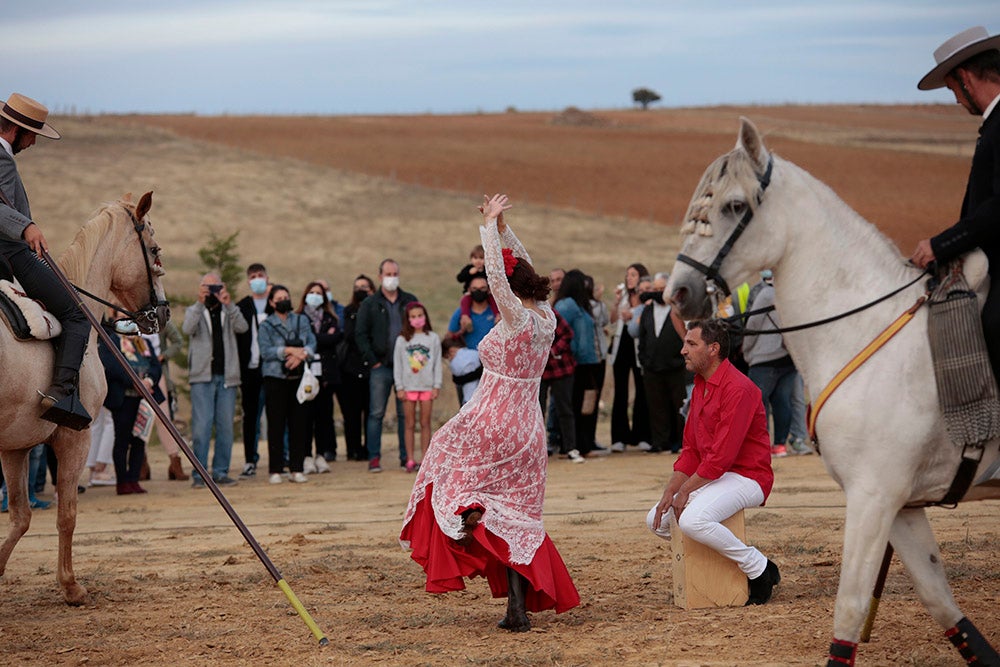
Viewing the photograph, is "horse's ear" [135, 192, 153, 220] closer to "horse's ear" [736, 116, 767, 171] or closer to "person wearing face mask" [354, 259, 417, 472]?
"horse's ear" [736, 116, 767, 171]

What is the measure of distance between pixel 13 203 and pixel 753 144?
16.7ft

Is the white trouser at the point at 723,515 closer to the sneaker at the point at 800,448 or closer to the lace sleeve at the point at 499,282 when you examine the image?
the lace sleeve at the point at 499,282

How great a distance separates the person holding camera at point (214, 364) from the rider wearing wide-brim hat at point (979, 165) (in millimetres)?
10608

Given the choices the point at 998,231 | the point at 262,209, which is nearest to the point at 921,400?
the point at 998,231

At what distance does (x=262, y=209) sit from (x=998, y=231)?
46469 millimetres

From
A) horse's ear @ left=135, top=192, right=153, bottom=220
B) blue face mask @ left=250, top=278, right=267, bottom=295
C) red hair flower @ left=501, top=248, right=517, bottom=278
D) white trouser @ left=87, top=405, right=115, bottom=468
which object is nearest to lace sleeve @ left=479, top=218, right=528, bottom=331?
red hair flower @ left=501, top=248, right=517, bottom=278

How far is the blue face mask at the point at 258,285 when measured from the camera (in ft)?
51.6

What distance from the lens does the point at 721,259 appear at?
581 centimetres

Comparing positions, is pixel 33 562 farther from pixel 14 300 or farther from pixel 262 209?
pixel 262 209

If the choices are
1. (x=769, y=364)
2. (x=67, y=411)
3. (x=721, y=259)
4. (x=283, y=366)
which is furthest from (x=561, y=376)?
(x=721, y=259)

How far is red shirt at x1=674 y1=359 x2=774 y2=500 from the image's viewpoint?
7.53m

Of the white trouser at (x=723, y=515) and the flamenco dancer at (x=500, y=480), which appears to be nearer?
the flamenco dancer at (x=500, y=480)

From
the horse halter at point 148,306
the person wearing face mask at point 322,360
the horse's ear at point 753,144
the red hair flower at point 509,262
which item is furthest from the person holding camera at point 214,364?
the horse's ear at point 753,144

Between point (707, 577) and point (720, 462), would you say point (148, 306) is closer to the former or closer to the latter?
point (720, 462)
